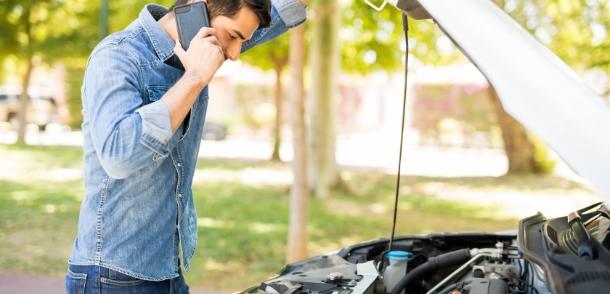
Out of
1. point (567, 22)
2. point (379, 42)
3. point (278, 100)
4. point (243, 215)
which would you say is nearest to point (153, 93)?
point (243, 215)

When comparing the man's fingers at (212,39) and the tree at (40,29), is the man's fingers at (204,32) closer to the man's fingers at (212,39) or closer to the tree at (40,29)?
the man's fingers at (212,39)

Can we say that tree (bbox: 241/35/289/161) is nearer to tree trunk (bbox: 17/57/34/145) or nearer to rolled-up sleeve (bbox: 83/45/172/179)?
tree trunk (bbox: 17/57/34/145)

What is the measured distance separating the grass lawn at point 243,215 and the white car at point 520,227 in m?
4.22

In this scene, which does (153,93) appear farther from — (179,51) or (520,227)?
(520,227)

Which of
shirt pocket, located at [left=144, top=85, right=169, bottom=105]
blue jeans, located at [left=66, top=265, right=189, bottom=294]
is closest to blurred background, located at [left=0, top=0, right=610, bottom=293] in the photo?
shirt pocket, located at [left=144, top=85, right=169, bottom=105]

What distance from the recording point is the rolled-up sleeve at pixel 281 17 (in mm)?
2717

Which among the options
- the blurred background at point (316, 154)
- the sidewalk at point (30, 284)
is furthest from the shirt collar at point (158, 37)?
the sidewalk at point (30, 284)

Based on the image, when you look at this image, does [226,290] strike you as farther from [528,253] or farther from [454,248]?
[528,253]

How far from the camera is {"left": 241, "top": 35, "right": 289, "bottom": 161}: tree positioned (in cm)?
1557

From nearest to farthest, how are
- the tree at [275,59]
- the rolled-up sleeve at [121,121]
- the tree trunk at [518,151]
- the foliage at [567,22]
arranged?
the rolled-up sleeve at [121,121]
the foliage at [567,22]
the tree at [275,59]
the tree trunk at [518,151]

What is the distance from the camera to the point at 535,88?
1.42m

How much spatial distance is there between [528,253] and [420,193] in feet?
37.8

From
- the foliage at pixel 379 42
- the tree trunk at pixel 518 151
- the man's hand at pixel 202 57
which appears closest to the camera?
the man's hand at pixel 202 57

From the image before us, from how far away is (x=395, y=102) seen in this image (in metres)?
28.8
